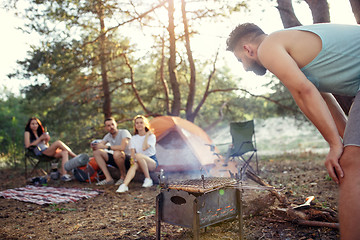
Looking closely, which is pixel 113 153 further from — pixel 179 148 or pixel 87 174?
pixel 179 148

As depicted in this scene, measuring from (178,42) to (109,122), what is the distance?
4.68 meters

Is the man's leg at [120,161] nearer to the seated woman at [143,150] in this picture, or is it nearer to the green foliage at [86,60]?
the seated woman at [143,150]

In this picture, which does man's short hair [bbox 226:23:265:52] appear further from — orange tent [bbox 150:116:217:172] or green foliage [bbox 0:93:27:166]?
green foliage [bbox 0:93:27:166]

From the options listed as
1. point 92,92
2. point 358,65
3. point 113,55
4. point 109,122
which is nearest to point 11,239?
point 358,65

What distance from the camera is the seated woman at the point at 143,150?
5.40 m

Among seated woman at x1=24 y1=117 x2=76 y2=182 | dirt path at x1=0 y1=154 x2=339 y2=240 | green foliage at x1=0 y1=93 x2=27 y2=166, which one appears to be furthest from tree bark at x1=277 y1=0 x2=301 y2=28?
green foliage at x1=0 y1=93 x2=27 y2=166

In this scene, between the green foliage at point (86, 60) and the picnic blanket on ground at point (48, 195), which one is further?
the green foliage at point (86, 60)

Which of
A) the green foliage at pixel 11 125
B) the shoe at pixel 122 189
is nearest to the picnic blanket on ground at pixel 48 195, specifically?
the shoe at pixel 122 189

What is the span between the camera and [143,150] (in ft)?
18.4

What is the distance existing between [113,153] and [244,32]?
473 centimetres

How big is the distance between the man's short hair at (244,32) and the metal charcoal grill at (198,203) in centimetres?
100

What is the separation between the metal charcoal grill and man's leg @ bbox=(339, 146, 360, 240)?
0.94m

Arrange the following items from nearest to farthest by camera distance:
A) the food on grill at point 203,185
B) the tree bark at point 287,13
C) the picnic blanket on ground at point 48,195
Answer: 1. the food on grill at point 203,185
2. the picnic blanket on ground at point 48,195
3. the tree bark at point 287,13

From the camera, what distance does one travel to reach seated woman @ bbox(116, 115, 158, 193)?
540 centimetres
